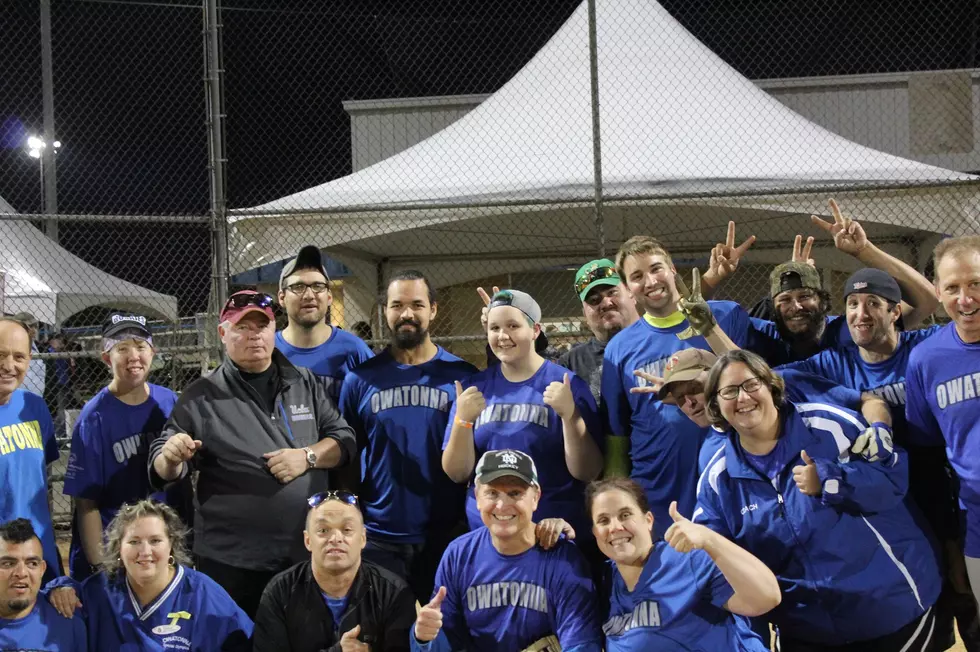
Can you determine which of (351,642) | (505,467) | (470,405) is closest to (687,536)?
(505,467)

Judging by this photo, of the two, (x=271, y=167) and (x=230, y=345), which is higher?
(x=271, y=167)

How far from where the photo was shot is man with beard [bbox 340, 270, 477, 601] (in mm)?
3932

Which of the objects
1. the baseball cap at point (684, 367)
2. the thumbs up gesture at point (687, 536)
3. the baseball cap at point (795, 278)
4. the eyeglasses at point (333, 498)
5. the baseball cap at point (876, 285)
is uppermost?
the baseball cap at point (795, 278)

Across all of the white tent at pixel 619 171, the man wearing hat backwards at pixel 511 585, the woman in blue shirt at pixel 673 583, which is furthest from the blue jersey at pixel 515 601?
the white tent at pixel 619 171

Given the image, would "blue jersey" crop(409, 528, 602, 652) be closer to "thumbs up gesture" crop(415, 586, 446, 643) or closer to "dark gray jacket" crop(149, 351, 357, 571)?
"thumbs up gesture" crop(415, 586, 446, 643)

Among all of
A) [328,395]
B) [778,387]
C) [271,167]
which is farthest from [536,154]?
[271,167]

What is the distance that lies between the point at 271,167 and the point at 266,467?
54.2ft

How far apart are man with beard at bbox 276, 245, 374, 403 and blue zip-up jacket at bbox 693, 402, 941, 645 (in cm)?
199

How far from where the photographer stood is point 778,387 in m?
3.09

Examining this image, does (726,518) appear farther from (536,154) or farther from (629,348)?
(536,154)

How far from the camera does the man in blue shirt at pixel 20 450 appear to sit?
375 centimetres

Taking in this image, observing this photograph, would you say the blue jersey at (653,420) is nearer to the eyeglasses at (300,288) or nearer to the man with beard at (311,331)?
the man with beard at (311,331)

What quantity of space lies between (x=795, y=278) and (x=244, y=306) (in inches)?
98.2

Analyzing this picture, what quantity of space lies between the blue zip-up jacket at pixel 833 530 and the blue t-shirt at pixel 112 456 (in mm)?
2572
